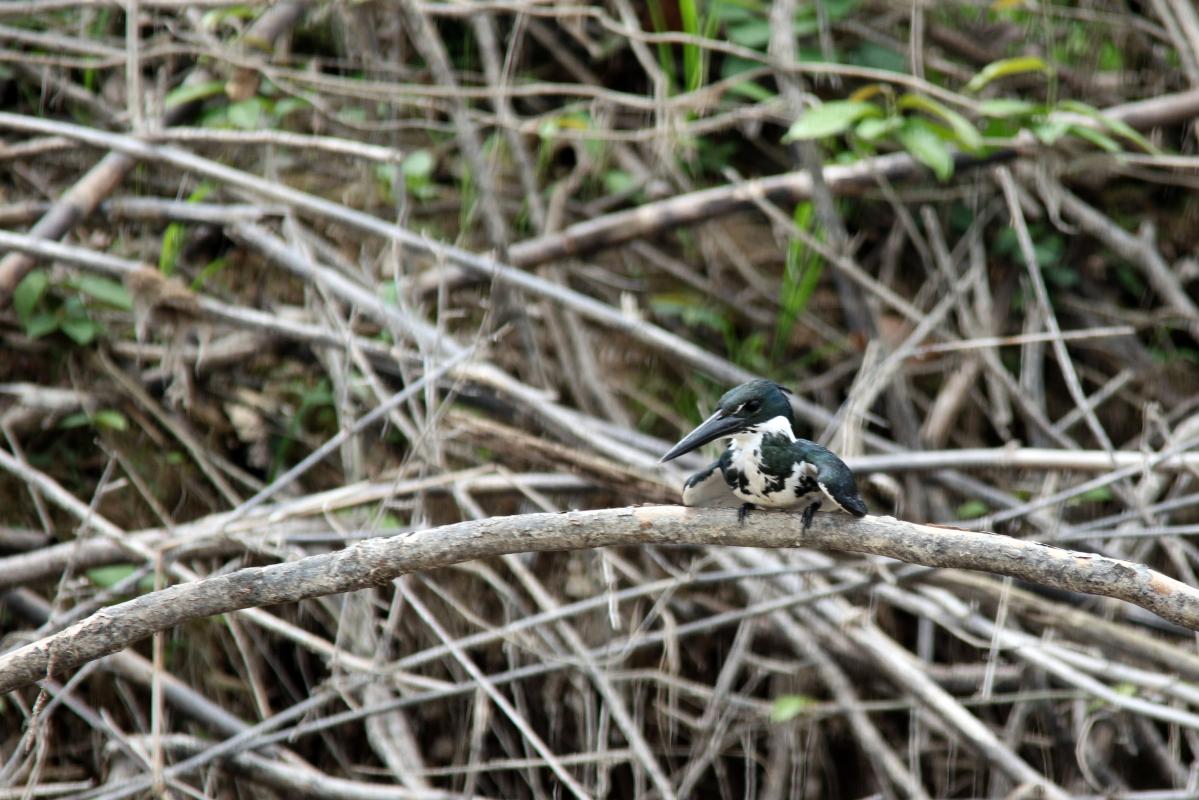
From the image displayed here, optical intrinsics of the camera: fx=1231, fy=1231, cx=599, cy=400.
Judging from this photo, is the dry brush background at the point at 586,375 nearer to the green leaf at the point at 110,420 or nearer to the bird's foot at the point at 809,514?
the green leaf at the point at 110,420

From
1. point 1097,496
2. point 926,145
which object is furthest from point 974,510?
point 926,145

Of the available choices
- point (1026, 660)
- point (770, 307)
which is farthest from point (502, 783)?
point (770, 307)

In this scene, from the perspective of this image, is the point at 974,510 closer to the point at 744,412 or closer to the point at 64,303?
the point at 744,412

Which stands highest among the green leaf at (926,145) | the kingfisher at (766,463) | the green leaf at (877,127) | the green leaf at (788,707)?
the green leaf at (877,127)

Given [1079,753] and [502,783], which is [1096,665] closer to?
[1079,753]

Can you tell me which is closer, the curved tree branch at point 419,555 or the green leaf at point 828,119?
the curved tree branch at point 419,555

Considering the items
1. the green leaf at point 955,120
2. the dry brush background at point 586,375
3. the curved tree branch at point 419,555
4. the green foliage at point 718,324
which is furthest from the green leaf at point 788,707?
the green leaf at point 955,120
